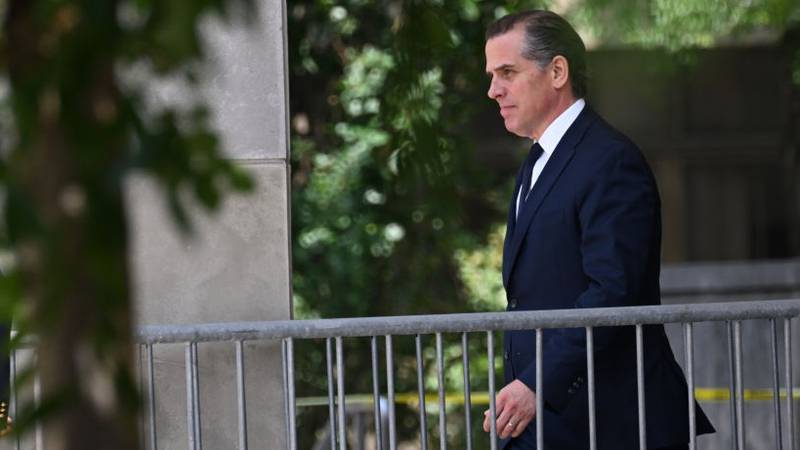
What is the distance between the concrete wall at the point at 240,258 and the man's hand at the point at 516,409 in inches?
30.0

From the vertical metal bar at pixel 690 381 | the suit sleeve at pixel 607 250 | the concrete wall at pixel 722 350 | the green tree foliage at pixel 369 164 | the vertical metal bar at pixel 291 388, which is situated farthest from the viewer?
the green tree foliage at pixel 369 164

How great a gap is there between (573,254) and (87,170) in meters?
2.55

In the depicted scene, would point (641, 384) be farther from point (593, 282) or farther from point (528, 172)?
point (528, 172)

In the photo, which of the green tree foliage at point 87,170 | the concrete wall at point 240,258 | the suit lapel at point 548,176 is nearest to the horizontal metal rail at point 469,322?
the suit lapel at point 548,176

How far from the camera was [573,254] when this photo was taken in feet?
13.1

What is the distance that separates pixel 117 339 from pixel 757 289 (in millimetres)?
8590

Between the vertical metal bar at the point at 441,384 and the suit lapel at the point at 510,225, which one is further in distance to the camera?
the suit lapel at the point at 510,225

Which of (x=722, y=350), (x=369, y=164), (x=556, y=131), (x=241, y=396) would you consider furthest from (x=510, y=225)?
(x=722, y=350)

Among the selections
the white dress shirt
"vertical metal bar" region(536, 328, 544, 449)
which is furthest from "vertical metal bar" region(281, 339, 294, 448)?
the white dress shirt

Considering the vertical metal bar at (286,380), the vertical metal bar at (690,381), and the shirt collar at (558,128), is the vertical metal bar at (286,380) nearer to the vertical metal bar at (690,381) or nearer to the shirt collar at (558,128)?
the shirt collar at (558,128)

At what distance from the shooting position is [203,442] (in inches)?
179

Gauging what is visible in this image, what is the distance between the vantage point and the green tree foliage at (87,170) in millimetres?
1543

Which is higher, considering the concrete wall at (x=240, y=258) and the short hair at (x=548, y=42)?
the short hair at (x=548, y=42)

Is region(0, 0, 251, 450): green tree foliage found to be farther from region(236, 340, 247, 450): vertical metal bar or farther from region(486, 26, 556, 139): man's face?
region(486, 26, 556, 139): man's face
